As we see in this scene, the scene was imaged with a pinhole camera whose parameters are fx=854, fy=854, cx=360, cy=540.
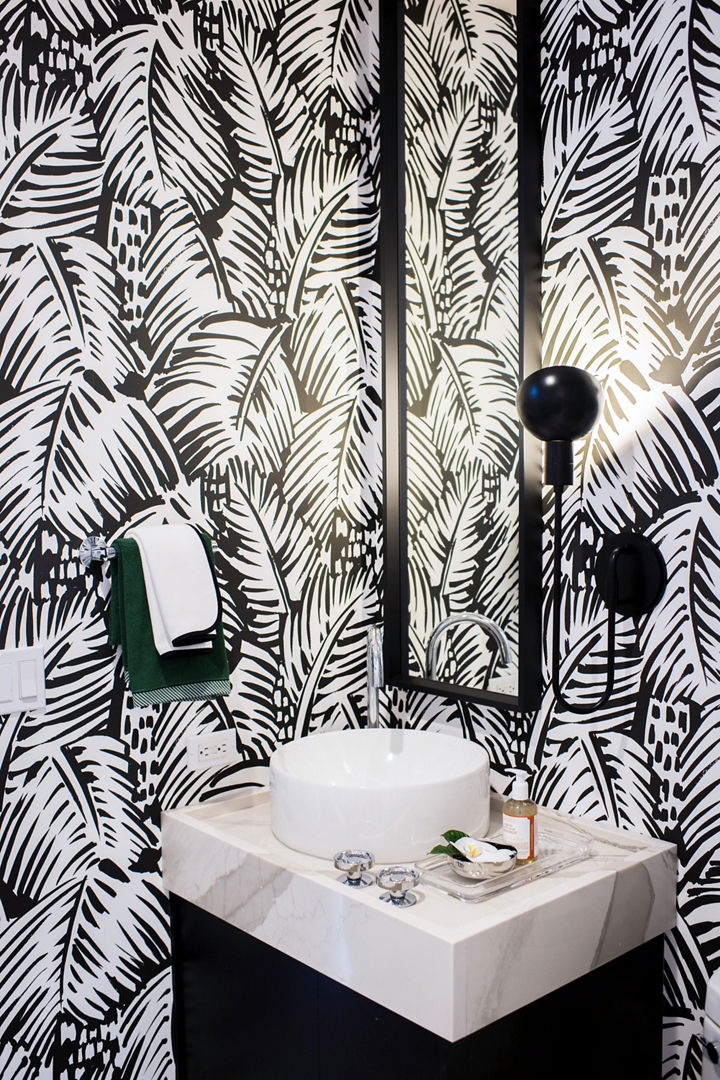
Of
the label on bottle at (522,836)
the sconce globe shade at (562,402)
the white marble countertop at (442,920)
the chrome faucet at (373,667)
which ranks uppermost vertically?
the sconce globe shade at (562,402)

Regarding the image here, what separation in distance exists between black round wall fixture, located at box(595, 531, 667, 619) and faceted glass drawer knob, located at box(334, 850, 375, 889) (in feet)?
1.99

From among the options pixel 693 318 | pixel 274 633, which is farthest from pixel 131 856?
pixel 693 318

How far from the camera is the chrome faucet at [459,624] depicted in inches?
67.9

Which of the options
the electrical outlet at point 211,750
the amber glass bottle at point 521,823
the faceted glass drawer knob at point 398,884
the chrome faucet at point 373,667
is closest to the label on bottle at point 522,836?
the amber glass bottle at point 521,823

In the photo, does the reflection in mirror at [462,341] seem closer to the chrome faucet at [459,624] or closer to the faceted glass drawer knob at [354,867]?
the chrome faucet at [459,624]

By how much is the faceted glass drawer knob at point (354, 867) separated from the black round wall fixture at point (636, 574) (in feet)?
1.99

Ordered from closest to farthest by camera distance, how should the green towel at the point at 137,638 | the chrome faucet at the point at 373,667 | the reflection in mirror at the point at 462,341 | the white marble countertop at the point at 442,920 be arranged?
the white marble countertop at the point at 442,920 < the green towel at the point at 137,638 < the reflection in mirror at the point at 462,341 < the chrome faucet at the point at 373,667

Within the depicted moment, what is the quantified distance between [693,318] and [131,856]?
1426 mm

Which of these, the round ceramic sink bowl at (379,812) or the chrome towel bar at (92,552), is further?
the chrome towel bar at (92,552)

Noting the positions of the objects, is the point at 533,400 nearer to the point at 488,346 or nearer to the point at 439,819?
the point at 488,346

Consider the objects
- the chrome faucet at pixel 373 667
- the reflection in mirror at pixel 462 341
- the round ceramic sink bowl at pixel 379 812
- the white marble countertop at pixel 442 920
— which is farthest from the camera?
the chrome faucet at pixel 373 667

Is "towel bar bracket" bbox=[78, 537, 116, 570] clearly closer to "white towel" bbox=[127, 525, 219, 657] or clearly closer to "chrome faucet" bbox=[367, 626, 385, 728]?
"white towel" bbox=[127, 525, 219, 657]

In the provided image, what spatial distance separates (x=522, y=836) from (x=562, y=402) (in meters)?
0.73

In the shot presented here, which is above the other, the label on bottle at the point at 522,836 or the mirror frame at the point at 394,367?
the mirror frame at the point at 394,367
